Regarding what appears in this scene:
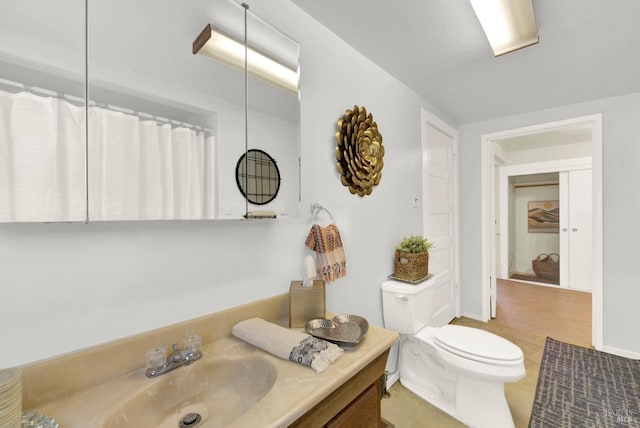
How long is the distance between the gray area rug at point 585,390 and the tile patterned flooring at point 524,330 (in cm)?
7

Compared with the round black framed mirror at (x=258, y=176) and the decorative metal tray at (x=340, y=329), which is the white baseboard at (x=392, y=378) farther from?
the round black framed mirror at (x=258, y=176)

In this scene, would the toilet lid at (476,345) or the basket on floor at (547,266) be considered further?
the basket on floor at (547,266)

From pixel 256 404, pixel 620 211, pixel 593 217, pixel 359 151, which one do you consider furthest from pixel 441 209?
pixel 256 404

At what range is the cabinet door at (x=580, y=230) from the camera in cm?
413

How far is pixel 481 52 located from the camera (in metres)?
1.68

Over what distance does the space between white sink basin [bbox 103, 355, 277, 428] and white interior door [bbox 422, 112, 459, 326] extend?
191 centimetres

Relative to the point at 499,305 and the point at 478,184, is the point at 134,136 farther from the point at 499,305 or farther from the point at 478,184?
the point at 499,305

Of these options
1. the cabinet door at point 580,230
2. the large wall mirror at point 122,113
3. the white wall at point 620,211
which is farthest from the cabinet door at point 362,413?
the cabinet door at point 580,230

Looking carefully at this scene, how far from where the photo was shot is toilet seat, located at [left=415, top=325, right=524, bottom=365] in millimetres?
1447

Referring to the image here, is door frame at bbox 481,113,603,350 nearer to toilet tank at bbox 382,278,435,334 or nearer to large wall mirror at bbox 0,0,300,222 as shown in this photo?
toilet tank at bbox 382,278,435,334

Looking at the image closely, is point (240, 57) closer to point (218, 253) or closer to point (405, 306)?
point (218, 253)

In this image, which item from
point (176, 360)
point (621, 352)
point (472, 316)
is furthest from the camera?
point (472, 316)

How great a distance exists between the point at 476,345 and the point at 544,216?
468 cm

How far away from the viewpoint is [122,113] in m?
0.77
